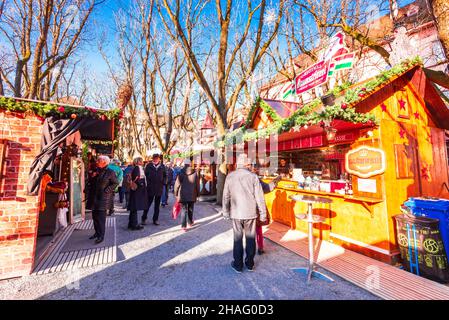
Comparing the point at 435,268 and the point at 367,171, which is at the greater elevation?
the point at 367,171

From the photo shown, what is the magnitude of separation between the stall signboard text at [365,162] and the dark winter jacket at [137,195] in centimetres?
576

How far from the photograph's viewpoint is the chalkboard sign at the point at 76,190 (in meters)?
6.39

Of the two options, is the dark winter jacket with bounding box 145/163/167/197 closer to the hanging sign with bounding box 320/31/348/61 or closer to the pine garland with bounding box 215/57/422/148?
the pine garland with bounding box 215/57/422/148

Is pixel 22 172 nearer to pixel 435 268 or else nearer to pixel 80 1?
pixel 435 268

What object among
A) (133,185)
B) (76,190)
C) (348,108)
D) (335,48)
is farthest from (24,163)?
(335,48)

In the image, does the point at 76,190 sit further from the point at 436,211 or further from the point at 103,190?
the point at 436,211

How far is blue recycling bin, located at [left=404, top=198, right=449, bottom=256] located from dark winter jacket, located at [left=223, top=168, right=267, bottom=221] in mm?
3022

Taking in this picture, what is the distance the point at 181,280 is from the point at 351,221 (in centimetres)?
399

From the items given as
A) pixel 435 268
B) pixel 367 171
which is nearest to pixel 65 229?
pixel 367 171

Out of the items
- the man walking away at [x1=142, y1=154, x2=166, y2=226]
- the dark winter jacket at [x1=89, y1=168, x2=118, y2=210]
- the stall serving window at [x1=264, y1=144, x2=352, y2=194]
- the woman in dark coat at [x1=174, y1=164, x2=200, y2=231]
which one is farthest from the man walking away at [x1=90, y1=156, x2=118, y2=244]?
the stall serving window at [x1=264, y1=144, x2=352, y2=194]

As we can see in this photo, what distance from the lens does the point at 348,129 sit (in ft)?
16.3

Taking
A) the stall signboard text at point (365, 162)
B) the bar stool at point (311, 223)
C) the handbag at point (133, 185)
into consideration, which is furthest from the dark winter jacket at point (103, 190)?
the stall signboard text at point (365, 162)

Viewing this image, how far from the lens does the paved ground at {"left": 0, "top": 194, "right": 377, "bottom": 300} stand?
292cm

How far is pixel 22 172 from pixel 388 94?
7770 millimetres
